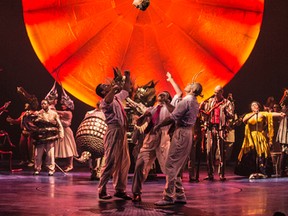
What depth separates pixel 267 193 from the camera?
938 cm

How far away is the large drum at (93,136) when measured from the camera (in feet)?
36.2

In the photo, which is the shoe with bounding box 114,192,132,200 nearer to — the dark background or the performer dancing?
the performer dancing

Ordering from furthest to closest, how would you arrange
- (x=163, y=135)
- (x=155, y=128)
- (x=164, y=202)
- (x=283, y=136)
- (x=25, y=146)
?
1. (x=25, y=146)
2. (x=283, y=136)
3. (x=163, y=135)
4. (x=155, y=128)
5. (x=164, y=202)

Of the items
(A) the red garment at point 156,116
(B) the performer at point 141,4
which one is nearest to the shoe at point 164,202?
(A) the red garment at point 156,116

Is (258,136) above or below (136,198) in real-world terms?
above

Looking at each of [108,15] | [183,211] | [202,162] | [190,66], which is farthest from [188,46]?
[183,211]

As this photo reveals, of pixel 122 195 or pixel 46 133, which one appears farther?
pixel 46 133

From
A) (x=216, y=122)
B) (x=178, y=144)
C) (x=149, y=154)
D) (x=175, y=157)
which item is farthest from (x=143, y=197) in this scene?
(x=216, y=122)

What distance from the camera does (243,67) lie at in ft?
47.5

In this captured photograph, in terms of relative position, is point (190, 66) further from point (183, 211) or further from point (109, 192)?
point (183, 211)

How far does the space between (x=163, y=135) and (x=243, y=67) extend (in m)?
5.96

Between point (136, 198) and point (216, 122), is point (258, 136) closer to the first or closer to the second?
point (216, 122)

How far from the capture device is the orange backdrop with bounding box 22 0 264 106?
40.2ft

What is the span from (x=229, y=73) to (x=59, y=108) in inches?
163
